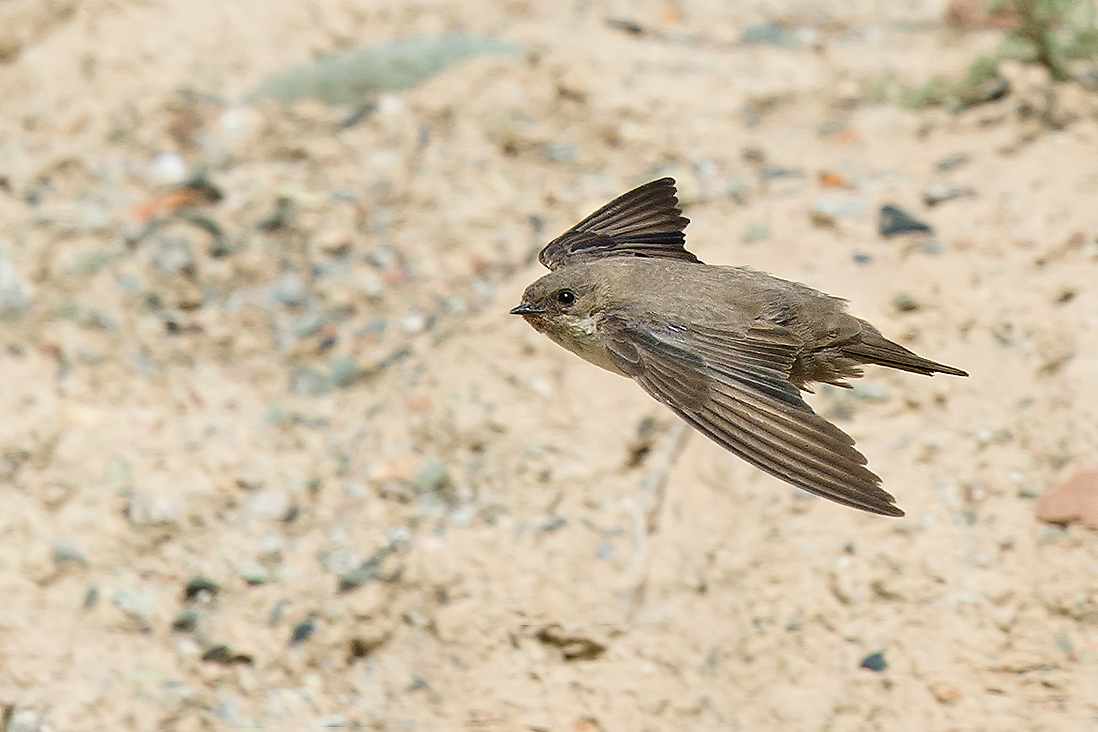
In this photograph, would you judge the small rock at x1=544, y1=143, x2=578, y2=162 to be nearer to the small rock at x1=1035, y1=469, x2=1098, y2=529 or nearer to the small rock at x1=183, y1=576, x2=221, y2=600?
the small rock at x1=183, y1=576, x2=221, y2=600

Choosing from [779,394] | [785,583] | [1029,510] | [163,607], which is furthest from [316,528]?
[1029,510]

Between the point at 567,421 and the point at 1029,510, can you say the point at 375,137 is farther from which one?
the point at 1029,510

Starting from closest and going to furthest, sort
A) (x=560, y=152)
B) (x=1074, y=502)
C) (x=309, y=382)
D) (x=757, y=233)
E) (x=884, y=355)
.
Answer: (x=884, y=355) → (x=1074, y=502) → (x=309, y=382) → (x=757, y=233) → (x=560, y=152)

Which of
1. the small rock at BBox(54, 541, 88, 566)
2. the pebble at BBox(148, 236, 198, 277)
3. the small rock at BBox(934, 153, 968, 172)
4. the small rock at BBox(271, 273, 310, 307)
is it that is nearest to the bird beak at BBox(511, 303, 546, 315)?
the small rock at BBox(54, 541, 88, 566)

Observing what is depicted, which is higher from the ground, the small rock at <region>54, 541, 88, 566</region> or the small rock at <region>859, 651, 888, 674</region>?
the small rock at <region>859, 651, 888, 674</region>

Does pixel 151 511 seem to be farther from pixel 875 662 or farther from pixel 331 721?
pixel 875 662

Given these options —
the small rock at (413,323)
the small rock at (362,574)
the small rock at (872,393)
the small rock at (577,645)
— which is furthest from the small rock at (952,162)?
the small rock at (362,574)

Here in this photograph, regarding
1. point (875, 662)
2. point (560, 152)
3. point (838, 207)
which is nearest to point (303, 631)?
point (875, 662)
